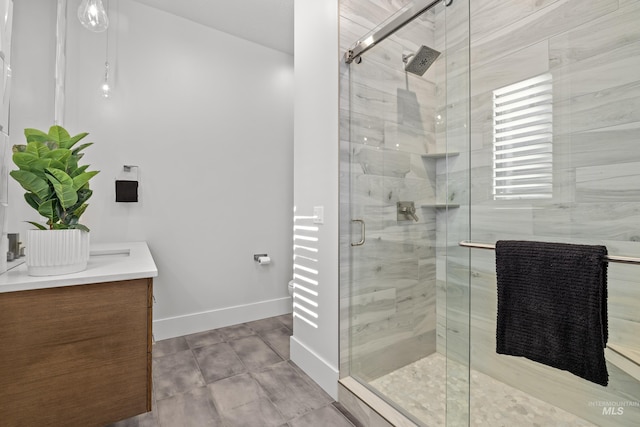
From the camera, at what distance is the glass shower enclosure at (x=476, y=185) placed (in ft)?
4.59

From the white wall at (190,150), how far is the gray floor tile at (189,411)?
3.18ft

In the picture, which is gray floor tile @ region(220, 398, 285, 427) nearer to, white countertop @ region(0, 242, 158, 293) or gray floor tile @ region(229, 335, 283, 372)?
gray floor tile @ region(229, 335, 283, 372)

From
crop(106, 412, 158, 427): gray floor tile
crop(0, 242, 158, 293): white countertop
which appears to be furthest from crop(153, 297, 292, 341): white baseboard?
crop(0, 242, 158, 293): white countertop

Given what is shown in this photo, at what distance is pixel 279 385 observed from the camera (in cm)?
189

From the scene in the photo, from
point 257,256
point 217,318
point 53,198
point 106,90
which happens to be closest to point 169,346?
point 217,318

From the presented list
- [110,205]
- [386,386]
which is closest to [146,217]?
[110,205]

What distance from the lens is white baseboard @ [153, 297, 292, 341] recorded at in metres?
2.58

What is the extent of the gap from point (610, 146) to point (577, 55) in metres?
0.52

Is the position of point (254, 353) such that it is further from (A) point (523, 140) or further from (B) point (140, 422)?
(A) point (523, 140)

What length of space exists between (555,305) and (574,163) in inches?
35.7

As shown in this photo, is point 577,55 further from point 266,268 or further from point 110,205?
point 110,205

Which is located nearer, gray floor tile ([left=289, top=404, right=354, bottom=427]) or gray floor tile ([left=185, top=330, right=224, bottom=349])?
gray floor tile ([left=289, top=404, right=354, bottom=427])

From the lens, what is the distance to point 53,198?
129 cm

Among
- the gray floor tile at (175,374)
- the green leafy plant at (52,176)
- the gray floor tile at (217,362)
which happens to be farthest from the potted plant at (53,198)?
the gray floor tile at (217,362)
